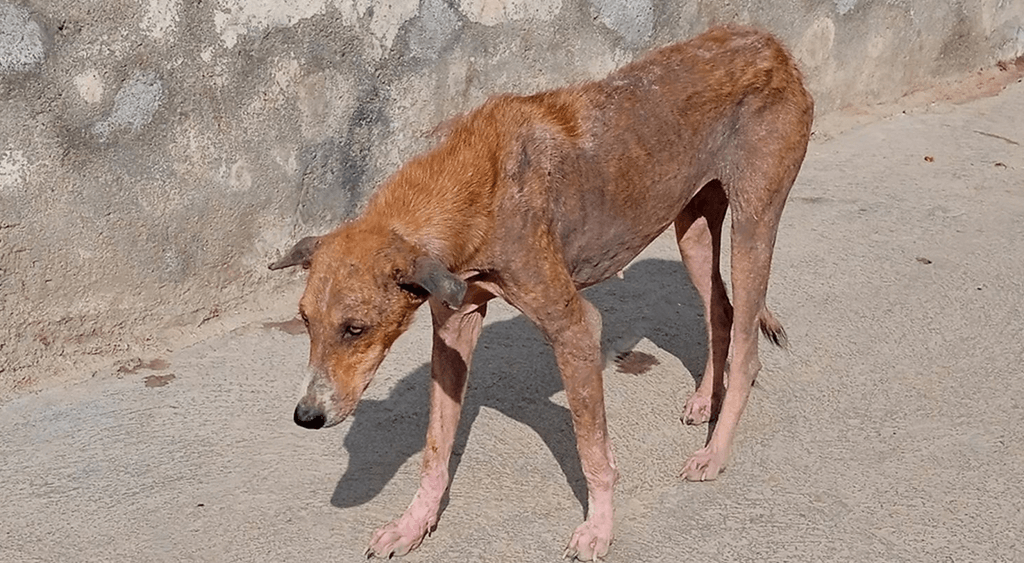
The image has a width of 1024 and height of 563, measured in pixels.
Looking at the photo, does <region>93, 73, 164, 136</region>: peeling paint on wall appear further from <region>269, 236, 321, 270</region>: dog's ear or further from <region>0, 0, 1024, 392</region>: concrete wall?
<region>269, 236, 321, 270</region>: dog's ear

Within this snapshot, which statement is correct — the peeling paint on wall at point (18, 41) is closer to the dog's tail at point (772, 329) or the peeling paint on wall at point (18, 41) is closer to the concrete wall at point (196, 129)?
the concrete wall at point (196, 129)

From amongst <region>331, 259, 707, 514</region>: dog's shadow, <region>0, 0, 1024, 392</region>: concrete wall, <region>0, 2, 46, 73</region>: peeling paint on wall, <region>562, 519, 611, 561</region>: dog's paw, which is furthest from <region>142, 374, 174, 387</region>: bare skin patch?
<region>562, 519, 611, 561</region>: dog's paw

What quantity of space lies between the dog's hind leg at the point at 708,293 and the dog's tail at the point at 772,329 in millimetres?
161

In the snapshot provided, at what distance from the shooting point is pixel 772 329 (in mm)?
5457

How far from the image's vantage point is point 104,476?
15.9 ft

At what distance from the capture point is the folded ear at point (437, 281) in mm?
3713

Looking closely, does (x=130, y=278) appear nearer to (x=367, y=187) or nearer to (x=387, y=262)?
(x=367, y=187)

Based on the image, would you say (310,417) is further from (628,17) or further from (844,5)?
(844,5)

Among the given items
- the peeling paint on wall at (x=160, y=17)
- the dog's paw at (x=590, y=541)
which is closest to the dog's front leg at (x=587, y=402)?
the dog's paw at (x=590, y=541)

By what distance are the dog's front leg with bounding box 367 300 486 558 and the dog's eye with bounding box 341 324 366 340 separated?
63 cm

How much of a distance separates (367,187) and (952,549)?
3.28m

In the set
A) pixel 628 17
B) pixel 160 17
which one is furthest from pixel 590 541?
pixel 628 17

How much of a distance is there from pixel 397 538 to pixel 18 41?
2541mm

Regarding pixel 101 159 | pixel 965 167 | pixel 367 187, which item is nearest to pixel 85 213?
pixel 101 159
